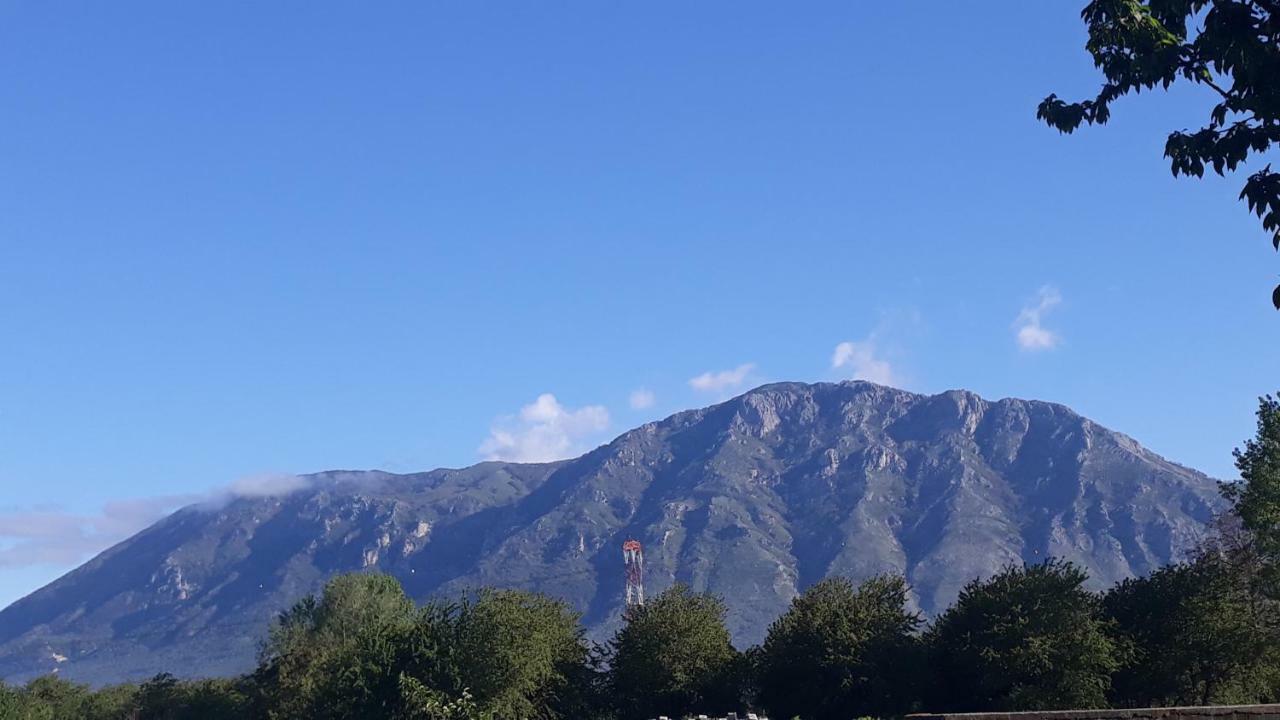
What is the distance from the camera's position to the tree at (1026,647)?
202ft

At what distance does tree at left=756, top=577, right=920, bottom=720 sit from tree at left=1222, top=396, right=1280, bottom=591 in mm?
20201

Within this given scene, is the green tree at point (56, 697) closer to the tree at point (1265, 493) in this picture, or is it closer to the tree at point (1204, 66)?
the tree at point (1265, 493)

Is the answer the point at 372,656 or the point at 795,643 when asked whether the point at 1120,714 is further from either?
the point at 372,656

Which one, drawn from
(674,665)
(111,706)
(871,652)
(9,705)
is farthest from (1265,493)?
(111,706)

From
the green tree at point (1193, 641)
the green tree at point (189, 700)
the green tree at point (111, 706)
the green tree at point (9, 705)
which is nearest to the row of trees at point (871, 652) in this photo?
the green tree at point (1193, 641)

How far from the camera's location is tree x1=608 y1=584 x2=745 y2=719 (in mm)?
78812

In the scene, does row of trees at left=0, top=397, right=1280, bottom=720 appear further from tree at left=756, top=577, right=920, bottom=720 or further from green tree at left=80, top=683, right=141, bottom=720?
green tree at left=80, top=683, right=141, bottom=720

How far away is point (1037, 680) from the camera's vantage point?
62750 millimetres

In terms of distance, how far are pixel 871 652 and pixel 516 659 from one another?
21.4 metres

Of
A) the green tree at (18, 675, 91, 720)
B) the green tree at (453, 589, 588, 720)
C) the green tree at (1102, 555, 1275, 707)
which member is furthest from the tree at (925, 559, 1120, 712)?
the green tree at (18, 675, 91, 720)

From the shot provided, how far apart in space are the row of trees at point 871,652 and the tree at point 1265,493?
0.11 metres

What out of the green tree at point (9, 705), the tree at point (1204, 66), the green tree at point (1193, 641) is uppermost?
the tree at point (1204, 66)

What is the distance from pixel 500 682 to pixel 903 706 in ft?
78.7

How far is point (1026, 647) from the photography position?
208 feet
